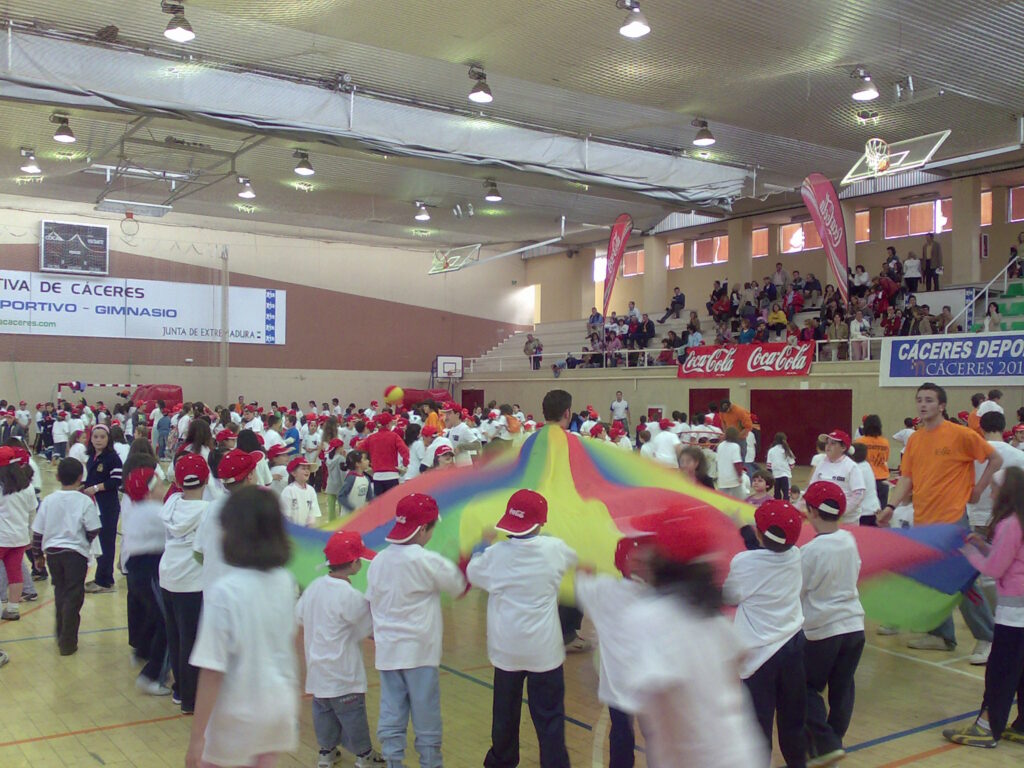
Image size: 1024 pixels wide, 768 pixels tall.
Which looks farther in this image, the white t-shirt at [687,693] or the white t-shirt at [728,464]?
the white t-shirt at [728,464]

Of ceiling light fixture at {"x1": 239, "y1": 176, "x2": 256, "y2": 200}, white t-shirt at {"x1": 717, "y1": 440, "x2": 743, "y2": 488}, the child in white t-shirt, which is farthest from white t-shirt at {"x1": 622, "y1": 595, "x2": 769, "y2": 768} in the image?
ceiling light fixture at {"x1": 239, "y1": 176, "x2": 256, "y2": 200}

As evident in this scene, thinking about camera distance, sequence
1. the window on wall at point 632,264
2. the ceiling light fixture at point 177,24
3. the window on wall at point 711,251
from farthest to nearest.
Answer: the window on wall at point 632,264 → the window on wall at point 711,251 → the ceiling light fixture at point 177,24

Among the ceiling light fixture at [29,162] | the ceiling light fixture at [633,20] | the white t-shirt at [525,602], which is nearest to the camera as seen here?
the white t-shirt at [525,602]

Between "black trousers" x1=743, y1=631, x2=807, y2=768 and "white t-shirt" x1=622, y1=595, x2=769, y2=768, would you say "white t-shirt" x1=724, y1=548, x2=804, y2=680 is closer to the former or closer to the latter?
"black trousers" x1=743, y1=631, x2=807, y2=768

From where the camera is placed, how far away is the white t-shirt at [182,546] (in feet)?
16.9

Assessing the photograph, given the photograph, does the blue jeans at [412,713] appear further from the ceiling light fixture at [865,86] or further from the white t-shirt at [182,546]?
the ceiling light fixture at [865,86]

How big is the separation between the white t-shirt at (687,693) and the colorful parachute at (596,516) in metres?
2.92

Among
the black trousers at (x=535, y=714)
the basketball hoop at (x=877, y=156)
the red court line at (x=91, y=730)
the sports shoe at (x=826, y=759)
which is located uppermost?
the basketball hoop at (x=877, y=156)

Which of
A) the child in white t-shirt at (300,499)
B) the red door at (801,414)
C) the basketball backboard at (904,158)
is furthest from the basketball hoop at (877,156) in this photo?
the child in white t-shirt at (300,499)

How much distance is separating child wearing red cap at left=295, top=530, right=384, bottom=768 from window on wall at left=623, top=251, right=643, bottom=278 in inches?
1098

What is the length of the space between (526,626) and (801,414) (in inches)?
710

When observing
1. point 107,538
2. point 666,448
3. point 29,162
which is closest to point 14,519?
point 107,538

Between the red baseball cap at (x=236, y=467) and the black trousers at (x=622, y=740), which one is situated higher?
the red baseball cap at (x=236, y=467)

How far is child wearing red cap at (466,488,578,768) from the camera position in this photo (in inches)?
165
